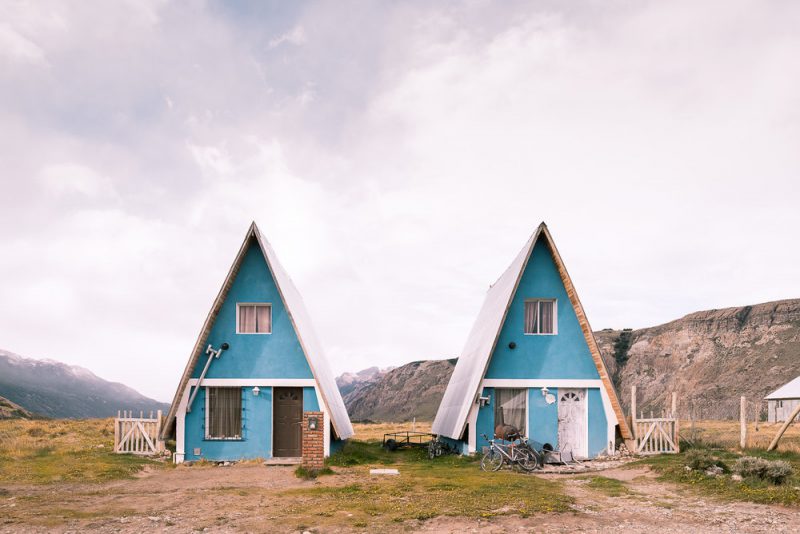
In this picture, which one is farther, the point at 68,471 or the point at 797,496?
the point at 68,471

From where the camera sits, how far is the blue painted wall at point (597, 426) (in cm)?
2339

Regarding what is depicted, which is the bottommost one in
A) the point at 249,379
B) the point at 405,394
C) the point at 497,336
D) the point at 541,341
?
the point at 405,394

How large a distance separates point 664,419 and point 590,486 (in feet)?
26.2

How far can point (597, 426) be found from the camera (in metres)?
23.5

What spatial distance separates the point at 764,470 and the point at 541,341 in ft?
30.0

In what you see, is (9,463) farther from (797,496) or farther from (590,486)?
(797,496)

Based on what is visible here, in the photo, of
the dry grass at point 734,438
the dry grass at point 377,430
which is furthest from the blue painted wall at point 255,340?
the dry grass at point 377,430

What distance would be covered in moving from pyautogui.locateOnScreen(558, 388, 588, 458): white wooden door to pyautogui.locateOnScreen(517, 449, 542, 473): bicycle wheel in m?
2.94

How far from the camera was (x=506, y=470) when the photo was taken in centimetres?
2011

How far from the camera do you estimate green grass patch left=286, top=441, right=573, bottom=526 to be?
12914 mm

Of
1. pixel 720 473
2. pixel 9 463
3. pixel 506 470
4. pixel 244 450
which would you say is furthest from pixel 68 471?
pixel 720 473

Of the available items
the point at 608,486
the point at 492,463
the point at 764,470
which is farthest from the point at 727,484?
the point at 492,463

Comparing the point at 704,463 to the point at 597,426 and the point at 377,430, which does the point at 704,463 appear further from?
the point at 377,430

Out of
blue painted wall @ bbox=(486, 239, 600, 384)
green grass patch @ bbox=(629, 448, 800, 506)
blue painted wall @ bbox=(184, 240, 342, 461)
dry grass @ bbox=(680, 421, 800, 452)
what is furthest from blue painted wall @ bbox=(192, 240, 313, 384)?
dry grass @ bbox=(680, 421, 800, 452)
